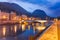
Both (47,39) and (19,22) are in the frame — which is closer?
(47,39)

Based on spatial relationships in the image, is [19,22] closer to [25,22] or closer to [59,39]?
[25,22]

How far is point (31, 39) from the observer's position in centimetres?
458

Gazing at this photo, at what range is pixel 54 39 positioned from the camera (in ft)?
21.1

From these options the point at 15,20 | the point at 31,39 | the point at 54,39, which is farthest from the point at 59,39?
the point at 15,20

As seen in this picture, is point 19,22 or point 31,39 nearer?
point 31,39

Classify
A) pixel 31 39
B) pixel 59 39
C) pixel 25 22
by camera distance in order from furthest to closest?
pixel 25 22
pixel 59 39
pixel 31 39

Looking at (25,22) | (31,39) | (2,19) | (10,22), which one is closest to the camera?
(31,39)

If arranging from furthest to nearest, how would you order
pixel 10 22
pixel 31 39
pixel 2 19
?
1. pixel 10 22
2. pixel 2 19
3. pixel 31 39

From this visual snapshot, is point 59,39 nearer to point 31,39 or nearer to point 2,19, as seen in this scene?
point 31,39

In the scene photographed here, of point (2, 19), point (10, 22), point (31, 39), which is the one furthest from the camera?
point (10, 22)

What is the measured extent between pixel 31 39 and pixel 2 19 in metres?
74.7

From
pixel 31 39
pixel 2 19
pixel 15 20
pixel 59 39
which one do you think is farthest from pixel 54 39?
pixel 15 20

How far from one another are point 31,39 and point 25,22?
68.5 meters

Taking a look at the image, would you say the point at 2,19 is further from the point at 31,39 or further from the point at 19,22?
the point at 31,39
